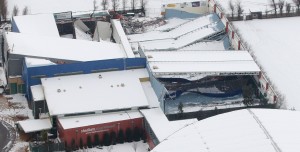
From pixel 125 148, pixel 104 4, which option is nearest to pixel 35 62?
pixel 125 148

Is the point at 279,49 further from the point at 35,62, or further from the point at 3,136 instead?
the point at 3,136

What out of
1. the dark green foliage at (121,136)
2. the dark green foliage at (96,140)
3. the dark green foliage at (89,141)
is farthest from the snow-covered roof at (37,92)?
the dark green foliage at (121,136)

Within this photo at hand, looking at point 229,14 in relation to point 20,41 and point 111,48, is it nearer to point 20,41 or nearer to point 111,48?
point 111,48

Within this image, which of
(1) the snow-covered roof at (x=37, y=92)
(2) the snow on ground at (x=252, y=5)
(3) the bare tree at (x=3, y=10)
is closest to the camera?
(1) the snow-covered roof at (x=37, y=92)

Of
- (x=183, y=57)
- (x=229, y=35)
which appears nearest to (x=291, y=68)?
(x=229, y=35)

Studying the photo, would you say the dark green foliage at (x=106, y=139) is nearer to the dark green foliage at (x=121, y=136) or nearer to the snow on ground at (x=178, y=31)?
the dark green foliage at (x=121, y=136)

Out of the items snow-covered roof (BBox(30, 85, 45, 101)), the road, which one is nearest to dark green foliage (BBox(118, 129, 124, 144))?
snow-covered roof (BBox(30, 85, 45, 101))
